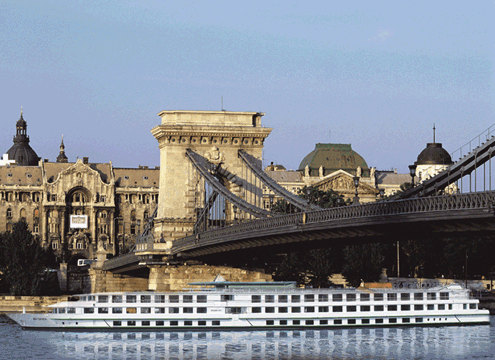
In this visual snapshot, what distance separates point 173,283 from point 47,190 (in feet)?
364

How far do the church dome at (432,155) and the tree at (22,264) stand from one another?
242 ft

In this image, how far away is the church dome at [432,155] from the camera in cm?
18038

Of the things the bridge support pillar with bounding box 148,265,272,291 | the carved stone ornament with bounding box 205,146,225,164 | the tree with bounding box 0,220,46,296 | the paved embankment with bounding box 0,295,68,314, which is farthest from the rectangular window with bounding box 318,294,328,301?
the tree with bounding box 0,220,46,296

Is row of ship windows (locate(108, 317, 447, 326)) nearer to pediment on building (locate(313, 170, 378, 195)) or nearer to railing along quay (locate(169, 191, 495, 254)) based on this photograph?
railing along quay (locate(169, 191, 495, 254))

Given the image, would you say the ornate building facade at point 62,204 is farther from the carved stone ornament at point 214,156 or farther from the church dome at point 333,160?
the carved stone ornament at point 214,156

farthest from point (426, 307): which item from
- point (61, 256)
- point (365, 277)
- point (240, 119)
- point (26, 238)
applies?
→ point (61, 256)

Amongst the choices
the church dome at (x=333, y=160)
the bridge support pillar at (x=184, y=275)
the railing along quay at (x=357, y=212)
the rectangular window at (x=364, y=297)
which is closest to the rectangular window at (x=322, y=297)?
the rectangular window at (x=364, y=297)

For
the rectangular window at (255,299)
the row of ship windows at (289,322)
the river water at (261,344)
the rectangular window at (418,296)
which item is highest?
the rectangular window at (418,296)

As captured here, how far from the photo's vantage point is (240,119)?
91.8 meters

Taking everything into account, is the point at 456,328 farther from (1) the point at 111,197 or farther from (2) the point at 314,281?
(1) the point at 111,197

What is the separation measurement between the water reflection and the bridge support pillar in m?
13.7

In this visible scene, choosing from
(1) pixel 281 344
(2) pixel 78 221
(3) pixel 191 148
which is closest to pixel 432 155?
(2) pixel 78 221

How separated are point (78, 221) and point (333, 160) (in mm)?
43176

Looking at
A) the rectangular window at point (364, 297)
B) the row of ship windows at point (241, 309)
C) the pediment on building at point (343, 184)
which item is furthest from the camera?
the pediment on building at point (343, 184)
